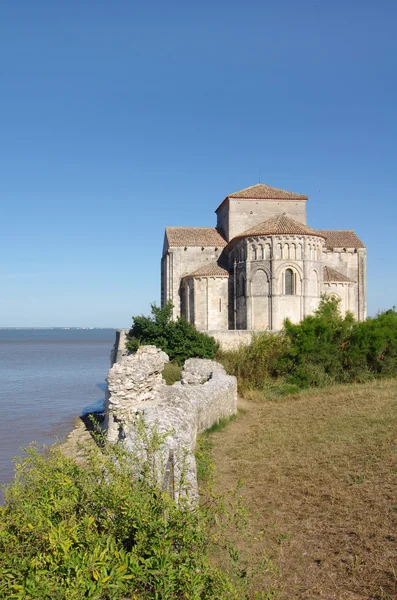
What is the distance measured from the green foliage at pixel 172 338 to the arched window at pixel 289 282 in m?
6.17

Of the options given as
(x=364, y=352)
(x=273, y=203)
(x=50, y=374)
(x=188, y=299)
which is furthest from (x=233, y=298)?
(x=50, y=374)

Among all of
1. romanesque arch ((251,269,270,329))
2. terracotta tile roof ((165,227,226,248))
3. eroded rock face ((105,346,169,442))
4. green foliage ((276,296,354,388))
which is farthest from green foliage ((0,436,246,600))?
terracotta tile roof ((165,227,226,248))

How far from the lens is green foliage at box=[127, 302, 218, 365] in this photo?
2247 centimetres

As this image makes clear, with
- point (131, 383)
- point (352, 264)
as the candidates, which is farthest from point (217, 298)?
point (131, 383)

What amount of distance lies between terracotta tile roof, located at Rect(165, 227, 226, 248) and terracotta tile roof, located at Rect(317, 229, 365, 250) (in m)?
6.84

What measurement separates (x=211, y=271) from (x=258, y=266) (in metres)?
3.60

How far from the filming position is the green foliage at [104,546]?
325 cm

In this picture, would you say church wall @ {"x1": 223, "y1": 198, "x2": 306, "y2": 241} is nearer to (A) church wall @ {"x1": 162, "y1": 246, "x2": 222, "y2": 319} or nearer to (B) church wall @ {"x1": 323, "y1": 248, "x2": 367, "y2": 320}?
(A) church wall @ {"x1": 162, "y1": 246, "x2": 222, "y2": 319}

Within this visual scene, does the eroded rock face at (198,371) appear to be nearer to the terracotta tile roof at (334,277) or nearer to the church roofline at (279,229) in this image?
the church roofline at (279,229)

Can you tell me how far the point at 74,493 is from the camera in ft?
13.9

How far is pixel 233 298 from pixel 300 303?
4.28m

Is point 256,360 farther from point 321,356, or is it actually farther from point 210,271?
point 210,271

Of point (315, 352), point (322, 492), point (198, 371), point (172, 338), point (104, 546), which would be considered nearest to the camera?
point (104, 546)

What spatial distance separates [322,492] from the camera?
7.52 meters
